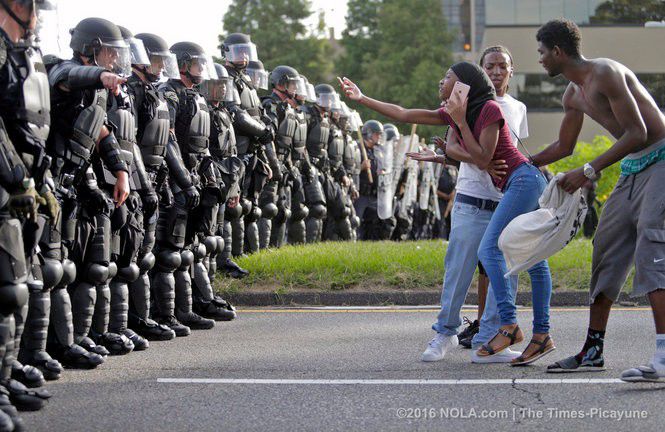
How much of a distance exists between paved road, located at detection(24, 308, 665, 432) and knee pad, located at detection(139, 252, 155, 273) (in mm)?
525

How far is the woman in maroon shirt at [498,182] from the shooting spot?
23.6ft

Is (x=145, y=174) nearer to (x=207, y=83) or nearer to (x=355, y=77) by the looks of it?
(x=207, y=83)

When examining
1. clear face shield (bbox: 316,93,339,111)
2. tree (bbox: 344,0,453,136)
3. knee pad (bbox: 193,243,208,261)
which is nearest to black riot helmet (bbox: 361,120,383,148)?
clear face shield (bbox: 316,93,339,111)

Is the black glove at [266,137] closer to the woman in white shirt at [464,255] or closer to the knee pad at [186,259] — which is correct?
the knee pad at [186,259]

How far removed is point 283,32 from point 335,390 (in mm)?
46877

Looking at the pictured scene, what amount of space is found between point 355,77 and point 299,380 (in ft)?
156

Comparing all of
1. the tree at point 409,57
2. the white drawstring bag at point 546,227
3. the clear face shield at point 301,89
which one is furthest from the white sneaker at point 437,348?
the tree at point 409,57

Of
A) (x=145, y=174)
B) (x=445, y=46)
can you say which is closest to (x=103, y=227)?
(x=145, y=174)

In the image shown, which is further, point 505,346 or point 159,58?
point 159,58

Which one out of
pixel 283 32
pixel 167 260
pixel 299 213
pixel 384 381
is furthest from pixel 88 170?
pixel 283 32

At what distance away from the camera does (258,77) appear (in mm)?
13523

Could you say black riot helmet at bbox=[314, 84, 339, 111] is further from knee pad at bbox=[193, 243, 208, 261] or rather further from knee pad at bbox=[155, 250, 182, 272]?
knee pad at bbox=[155, 250, 182, 272]

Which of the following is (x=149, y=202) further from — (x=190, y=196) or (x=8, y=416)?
(x=8, y=416)

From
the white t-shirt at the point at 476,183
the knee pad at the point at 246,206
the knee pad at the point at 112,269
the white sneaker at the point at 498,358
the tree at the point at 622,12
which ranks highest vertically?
the tree at the point at 622,12
